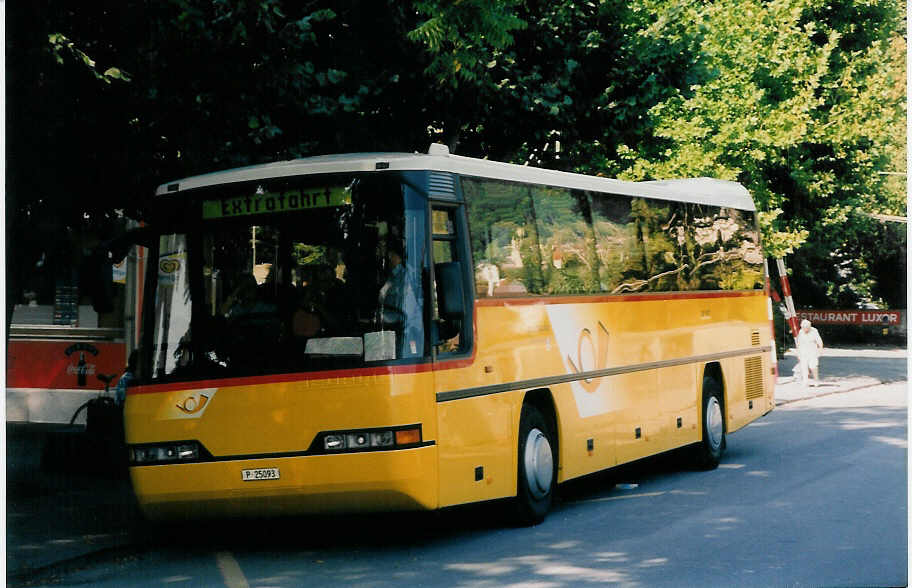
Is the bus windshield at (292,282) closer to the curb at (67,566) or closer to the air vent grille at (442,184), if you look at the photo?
the air vent grille at (442,184)

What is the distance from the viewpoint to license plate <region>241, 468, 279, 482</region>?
31.6 ft

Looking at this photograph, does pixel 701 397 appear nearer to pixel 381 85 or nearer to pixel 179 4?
pixel 381 85

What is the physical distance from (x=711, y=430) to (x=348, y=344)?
7.26m

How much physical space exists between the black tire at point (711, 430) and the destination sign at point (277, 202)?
699 cm

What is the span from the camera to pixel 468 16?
31.3 ft

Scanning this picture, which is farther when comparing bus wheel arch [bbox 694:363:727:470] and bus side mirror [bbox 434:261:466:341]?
bus wheel arch [bbox 694:363:727:470]

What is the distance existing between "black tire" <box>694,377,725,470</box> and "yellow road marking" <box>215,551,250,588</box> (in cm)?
670

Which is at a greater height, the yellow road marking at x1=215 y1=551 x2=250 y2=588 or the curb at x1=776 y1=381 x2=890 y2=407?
the curb at x1=776 y1=381 x2=890 y2=407

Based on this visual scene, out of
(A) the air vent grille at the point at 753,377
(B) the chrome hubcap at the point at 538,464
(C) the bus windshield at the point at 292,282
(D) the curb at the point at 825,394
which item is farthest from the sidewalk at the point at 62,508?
(D) the curb at the point at 825,394

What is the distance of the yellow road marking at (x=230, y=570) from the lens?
8.95 m

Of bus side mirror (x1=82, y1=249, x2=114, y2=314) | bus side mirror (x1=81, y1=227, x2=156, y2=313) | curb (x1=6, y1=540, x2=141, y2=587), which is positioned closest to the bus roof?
bus side mirror (x1=81, y1=227, x2=156, y2=313)

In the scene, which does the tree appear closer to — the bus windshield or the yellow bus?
the yellow bus

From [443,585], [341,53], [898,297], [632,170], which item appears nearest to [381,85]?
[341,53]

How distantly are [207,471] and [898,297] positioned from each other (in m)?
36.5
